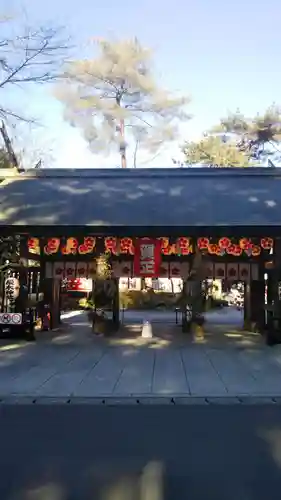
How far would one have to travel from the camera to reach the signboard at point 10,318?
50.4 feet

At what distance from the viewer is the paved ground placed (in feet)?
13.6

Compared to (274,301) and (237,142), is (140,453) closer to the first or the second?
(274,301)

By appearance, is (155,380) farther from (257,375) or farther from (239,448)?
(239,448)

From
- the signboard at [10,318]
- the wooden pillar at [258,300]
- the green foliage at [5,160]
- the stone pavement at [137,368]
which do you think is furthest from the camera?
the green foliage at [5,160]

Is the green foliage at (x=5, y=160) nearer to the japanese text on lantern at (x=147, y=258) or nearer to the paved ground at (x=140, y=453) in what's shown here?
the japanese text on lantern at (x=147, y=258)

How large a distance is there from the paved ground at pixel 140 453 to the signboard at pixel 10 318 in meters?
8.25

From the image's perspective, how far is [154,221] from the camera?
1328 cm

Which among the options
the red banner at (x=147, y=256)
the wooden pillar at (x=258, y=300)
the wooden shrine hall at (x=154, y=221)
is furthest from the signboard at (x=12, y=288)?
the wooden pillar at (x=258, y=300)

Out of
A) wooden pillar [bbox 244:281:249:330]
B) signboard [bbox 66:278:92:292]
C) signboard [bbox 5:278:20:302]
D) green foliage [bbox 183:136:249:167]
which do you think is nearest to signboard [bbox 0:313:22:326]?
signboard [bbox 5:278:20:302]

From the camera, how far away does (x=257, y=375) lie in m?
9.99

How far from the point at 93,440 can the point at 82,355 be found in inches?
281

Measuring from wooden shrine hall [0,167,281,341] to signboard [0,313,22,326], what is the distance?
1951 millimetres

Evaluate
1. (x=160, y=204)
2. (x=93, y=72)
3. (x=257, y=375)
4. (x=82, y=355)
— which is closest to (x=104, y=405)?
(x=257, y=375)

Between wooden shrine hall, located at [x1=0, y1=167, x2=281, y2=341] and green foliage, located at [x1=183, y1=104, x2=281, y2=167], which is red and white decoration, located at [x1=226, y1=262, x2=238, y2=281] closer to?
wooden shrine hall, located at [x1=0, y1=167, x2=281, y2=341]
